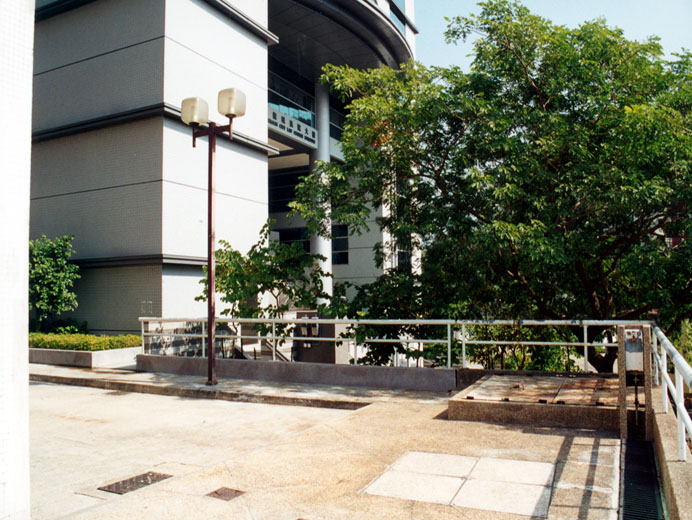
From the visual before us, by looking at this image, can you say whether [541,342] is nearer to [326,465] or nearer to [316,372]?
[316,372]

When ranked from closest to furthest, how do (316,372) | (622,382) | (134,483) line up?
1. (134,483)
2. (622,382)
3. (316,372)

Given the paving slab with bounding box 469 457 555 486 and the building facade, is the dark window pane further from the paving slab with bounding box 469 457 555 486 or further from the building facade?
the paving slab with bounding box 469 457 555 486

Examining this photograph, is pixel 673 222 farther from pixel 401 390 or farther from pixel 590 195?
pixel 401 390

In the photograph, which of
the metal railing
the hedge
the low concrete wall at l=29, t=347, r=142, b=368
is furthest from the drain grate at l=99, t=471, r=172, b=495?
the hedge

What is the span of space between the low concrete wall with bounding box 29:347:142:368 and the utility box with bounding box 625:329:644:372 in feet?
43.1

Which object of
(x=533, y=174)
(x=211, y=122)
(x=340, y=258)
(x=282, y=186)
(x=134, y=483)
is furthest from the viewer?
(x=282, y=186)

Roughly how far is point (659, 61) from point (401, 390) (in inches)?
321

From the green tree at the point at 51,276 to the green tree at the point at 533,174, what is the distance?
9389 millimetres

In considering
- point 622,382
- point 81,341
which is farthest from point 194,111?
point 622,382

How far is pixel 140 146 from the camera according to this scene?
17.8 meters

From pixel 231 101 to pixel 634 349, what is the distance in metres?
8.89

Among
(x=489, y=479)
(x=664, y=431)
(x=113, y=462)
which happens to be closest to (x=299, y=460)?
(x=489, y=479)

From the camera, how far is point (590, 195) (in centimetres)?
1009

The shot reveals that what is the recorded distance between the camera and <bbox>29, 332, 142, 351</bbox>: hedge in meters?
15.7
